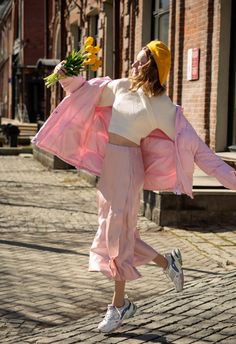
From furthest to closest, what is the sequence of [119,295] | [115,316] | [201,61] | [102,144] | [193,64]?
1. [193,64]
2. [201,61]
3. [102,144]
4. [119,295]
5. [115,316]

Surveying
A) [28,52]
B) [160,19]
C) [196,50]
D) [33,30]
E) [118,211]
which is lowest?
[118,211]

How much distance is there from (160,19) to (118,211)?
10.7m

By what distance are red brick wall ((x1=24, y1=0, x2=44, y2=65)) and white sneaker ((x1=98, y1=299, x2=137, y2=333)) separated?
3782cm

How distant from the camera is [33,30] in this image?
4094 cm

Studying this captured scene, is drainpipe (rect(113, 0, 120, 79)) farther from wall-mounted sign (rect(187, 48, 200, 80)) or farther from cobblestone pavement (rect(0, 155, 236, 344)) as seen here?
cobblestone pavement (rect(0, 155, 236, 344))

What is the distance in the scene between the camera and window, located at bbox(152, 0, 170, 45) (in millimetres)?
13821

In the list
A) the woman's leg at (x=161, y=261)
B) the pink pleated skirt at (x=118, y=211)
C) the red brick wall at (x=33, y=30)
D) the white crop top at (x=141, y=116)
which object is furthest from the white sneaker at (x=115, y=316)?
the red brick wall at (x=33, y=30)

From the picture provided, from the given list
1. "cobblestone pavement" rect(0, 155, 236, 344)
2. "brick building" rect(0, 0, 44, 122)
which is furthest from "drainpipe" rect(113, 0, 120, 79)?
"brick building" rect(0, 0, 44, 122)

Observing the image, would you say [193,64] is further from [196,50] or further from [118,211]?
[118,211]

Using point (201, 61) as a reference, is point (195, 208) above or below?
below

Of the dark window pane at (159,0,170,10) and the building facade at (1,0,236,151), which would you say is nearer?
the building facade at (1,0,236,151)

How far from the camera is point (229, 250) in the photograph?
688 cm

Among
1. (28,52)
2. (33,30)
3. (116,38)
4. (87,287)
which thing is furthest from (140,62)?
(33,30)

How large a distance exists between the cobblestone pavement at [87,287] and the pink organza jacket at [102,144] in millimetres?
950
